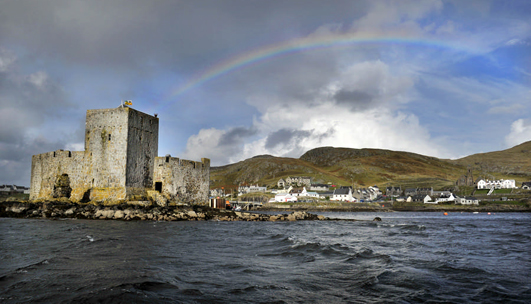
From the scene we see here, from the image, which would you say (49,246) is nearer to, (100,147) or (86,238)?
(86,238)

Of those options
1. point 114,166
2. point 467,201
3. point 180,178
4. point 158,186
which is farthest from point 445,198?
point 114,166

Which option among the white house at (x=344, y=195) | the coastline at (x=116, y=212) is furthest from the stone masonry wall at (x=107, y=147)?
the white house at (x=344, y=195)

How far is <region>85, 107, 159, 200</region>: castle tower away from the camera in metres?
25.3

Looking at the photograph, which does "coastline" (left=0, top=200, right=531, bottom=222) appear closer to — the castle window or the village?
the castle window

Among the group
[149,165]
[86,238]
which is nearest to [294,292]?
[86,238]

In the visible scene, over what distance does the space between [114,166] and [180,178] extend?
215 inches

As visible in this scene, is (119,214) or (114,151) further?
(114,151)

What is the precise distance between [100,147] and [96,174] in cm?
201

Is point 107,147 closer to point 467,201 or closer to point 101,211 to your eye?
point 101,211

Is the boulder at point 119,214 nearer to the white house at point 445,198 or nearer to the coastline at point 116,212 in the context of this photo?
the coastline at point 116,212

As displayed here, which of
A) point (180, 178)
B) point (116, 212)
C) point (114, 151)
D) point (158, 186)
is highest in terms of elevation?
point (114, 151)

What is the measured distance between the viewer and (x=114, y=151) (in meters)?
A: 25.4

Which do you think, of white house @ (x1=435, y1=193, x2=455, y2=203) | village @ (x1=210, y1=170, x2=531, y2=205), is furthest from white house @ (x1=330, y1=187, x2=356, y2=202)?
white house @ (x1=435, y1=193, x2=455, y2=203)

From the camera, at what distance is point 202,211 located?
27484 mm
